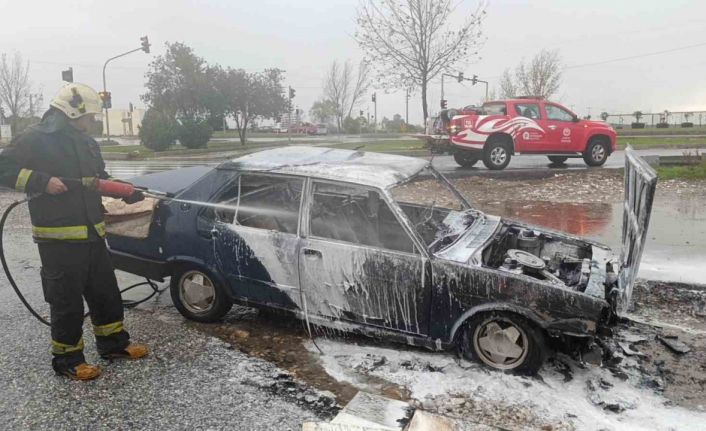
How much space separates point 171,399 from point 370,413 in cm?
129

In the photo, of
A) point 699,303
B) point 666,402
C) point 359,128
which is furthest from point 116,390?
point 359,128

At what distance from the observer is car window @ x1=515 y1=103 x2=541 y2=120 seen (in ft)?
46.2

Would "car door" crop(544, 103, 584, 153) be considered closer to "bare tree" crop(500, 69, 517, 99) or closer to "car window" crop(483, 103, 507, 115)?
"car window" crop(483, 103, 507, 115)

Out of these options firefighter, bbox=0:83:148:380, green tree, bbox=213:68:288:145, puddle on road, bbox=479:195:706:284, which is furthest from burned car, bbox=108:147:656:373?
green tree, bbox=213:68:288:145

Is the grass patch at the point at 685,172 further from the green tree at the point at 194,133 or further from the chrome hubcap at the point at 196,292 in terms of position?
the green tree at the point at 194,133

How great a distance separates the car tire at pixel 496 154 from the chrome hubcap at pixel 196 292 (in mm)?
10804

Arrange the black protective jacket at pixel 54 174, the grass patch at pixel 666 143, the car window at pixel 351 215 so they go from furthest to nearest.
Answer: the grass patch at pixel 666 143
the car window at pixel 351 215
the black protective jacket at pixel 54 174

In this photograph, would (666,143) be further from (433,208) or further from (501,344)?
(501,344)

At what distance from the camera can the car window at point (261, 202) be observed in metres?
4.36

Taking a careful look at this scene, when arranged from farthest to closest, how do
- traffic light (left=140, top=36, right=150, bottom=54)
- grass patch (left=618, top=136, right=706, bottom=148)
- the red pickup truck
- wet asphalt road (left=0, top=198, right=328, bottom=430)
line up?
traffic light (left=140, top=36, right=150, bottom=54) < grass patch (left=618, top=136, right=706, bottom=148) < the red pickup truck < wet asphalt road (left=0, top=198, right=328, bottom=430)

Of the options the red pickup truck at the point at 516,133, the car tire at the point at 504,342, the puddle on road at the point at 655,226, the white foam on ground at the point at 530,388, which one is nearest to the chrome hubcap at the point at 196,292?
the white foam on ground at the point at 530,388

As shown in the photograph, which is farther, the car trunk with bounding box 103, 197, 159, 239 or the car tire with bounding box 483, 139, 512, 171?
the car tire with bounding box 483, 139, 512, 171

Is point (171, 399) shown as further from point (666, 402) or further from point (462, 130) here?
point (462, 130)

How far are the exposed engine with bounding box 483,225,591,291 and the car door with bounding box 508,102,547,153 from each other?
388 inches
